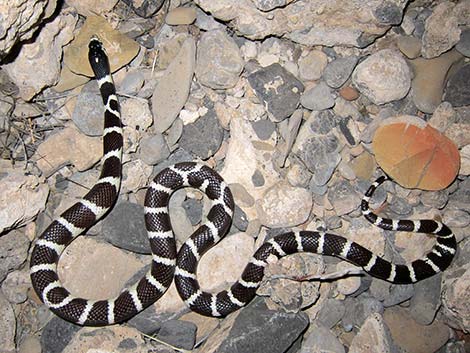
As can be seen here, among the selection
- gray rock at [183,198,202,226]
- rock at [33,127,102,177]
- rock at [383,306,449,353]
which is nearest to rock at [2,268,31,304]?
rock at [33,127,102,177]

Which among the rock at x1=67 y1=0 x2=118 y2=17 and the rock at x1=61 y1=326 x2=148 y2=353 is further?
the rock at x1=67 y1=0 x2=118 y2=17

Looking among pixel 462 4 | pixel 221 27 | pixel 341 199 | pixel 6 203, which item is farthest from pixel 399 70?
pixel 6 203

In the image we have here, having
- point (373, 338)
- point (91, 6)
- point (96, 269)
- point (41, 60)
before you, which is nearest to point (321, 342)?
point (373, 338)

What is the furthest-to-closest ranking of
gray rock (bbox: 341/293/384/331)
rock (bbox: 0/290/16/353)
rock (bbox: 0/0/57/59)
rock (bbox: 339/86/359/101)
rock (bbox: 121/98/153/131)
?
rock (bbox: 339/86/359/101)
rock (bbox: 121/98/153/131)
gray rock (bbox: 341/293/384/331)
rock (bbox: 0/290/16/353)
rock (bbox: 0/0/57/59)

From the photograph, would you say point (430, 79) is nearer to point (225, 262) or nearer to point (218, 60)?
point (218, 60)

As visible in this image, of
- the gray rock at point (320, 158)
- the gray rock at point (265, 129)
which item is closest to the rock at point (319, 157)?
the gray rock at point (320, 158)

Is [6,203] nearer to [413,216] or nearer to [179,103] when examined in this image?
[179,103]

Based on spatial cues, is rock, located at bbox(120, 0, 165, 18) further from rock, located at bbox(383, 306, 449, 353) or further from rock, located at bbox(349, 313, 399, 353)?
rock, located at bbox(383, 306, 449, 353)
